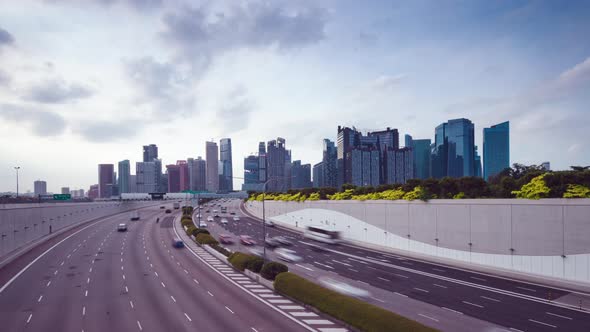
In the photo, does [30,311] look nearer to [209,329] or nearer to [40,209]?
[209,329]

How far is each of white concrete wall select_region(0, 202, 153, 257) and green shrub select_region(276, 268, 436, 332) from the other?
37348 millimetres

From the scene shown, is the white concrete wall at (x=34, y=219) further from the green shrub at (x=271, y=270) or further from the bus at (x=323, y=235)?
the bus at (x=323, y=235)

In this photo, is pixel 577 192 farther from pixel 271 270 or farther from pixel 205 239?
pixel 205 239

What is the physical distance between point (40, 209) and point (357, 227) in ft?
176

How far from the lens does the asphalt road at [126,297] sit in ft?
85.1

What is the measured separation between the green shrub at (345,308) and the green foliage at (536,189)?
83.6 feet

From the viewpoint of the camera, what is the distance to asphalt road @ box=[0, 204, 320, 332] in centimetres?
2595

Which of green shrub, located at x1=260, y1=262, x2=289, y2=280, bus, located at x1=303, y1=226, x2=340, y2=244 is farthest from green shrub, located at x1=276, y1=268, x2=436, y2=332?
bus, located at x1=303, y1=226, x2=340, y2=244

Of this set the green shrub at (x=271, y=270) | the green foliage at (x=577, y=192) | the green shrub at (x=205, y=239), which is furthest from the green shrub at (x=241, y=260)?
the green foliage at (x=577, y=192)

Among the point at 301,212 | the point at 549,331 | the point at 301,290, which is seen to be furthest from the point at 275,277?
the point at 301,212

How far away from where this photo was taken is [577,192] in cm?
3778

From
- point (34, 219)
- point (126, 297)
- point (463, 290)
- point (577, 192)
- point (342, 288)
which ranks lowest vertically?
point (463, 290)

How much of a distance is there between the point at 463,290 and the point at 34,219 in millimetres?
64402

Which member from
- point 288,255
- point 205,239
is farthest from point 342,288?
point 205,239
